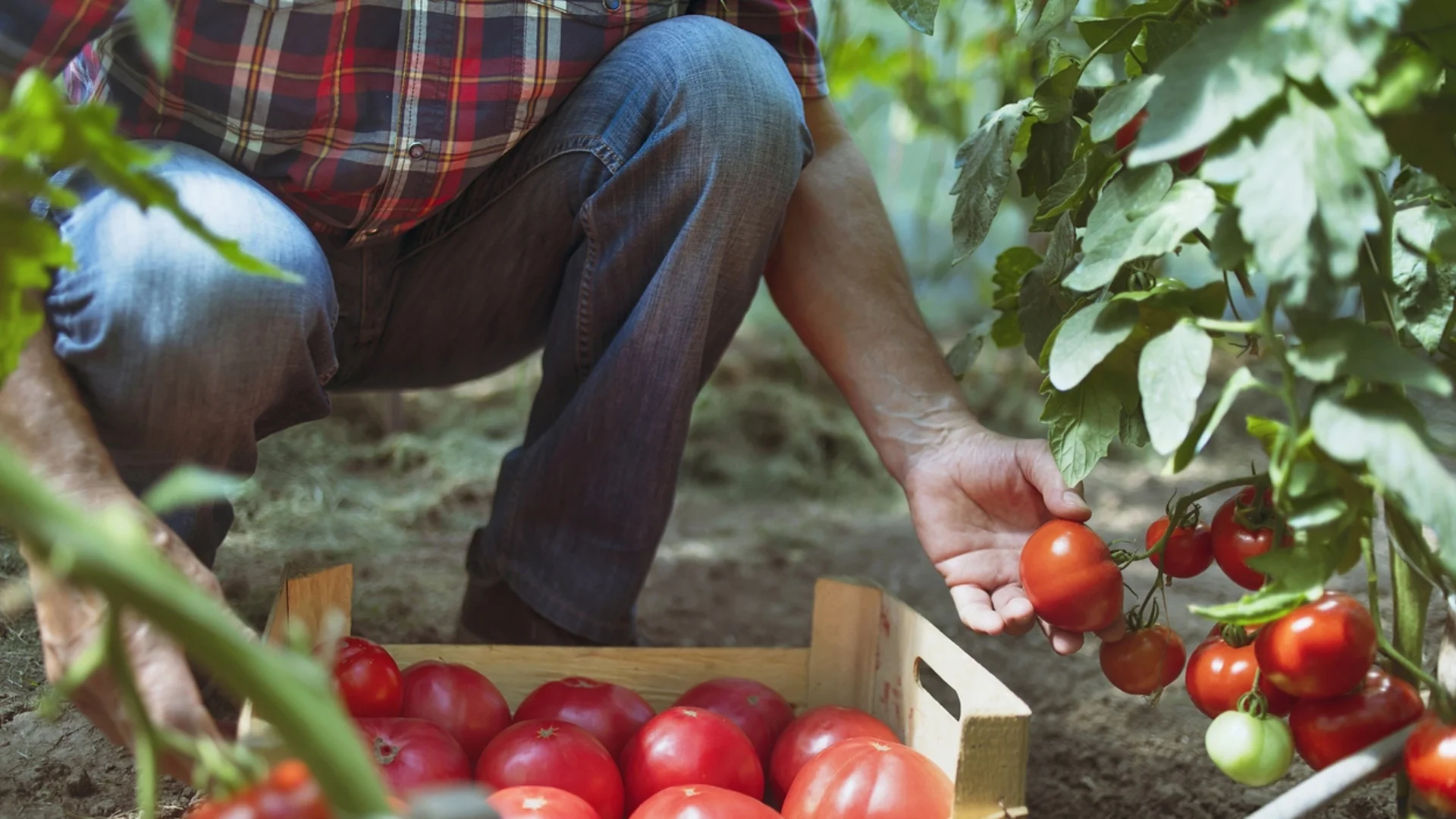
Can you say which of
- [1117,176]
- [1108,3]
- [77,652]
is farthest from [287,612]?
[1108,3]

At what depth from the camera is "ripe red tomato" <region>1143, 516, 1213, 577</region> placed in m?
1.02

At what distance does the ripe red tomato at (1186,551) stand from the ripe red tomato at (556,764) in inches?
19.7

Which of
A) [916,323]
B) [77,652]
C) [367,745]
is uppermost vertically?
[77,652]

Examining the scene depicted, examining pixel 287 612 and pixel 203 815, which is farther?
pixel 287 612

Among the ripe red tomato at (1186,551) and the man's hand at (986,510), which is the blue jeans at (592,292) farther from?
the ripe red tomato at (1186,551)

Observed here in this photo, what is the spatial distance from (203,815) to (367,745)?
1.66 feet

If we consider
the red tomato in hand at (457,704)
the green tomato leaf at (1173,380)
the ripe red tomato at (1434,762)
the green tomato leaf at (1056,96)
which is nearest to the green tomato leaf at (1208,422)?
the green tomato leaf at (1173,380)

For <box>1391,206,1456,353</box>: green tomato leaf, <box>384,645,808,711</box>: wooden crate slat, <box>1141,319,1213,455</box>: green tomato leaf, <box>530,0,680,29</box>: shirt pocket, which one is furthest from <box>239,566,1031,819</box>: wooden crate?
<box>530,0,680,29</box>: shirt pocket

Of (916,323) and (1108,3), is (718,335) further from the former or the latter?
(1108,3)

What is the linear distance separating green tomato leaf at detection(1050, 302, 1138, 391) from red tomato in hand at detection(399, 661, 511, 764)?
0.62 metres

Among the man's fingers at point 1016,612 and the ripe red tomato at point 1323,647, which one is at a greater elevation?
the ripe red tomato at point 1323,647

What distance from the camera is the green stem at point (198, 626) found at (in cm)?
43

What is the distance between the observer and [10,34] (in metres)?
1.01

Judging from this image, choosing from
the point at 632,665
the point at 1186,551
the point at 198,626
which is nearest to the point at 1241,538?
the point at 1186,551
